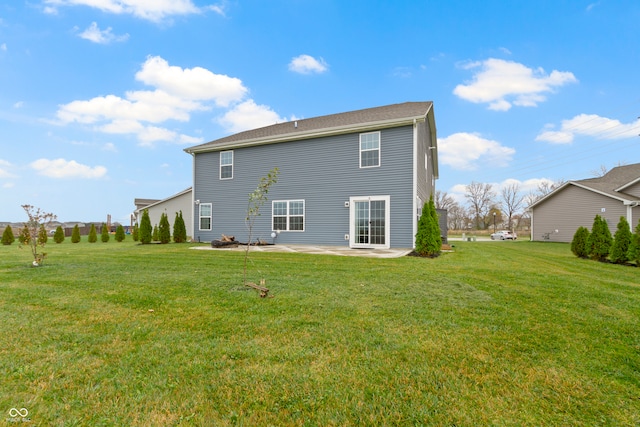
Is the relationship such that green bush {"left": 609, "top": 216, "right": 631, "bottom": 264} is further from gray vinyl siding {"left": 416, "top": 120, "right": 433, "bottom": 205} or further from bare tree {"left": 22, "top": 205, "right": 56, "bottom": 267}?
bare tree {"left": 22, "top": 205, "right": 56, "bottom": 267}

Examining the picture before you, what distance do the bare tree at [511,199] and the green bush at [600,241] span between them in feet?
131

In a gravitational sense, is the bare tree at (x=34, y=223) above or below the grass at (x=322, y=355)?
above

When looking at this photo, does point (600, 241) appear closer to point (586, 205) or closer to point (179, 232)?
point (586, 205)

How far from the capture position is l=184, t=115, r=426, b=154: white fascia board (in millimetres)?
10508

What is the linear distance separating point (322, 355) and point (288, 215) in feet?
34.4

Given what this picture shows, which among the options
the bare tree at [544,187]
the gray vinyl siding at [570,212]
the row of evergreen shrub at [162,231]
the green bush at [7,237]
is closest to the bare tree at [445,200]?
the bare tree at [544,187]

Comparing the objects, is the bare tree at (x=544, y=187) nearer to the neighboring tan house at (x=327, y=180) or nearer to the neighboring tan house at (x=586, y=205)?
the neighboring tan house at (x=586, y=205)

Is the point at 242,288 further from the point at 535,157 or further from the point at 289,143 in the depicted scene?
the point at 535,157

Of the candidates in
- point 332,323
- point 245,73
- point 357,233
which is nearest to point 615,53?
point 357,233

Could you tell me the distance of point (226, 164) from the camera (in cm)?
1430

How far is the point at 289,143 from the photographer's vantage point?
12852 millimetres

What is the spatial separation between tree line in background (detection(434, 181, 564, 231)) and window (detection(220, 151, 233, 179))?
36419mm
